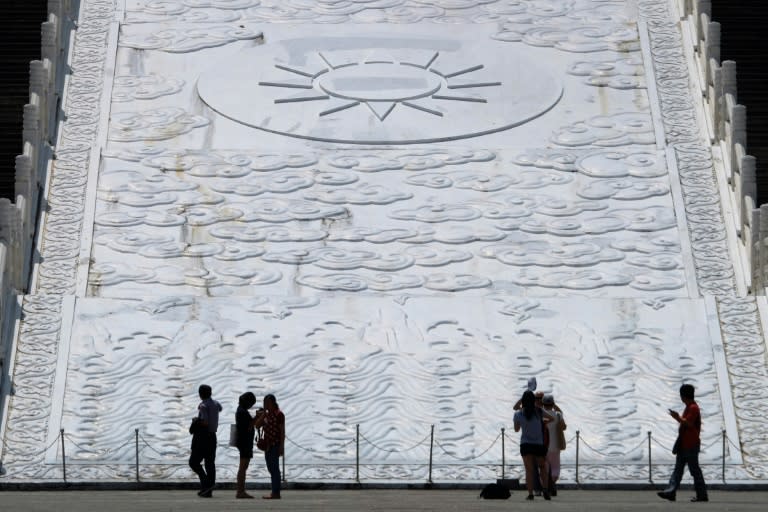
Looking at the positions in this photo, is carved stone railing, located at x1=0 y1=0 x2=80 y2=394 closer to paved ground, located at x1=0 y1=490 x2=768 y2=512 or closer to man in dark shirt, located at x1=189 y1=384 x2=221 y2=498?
paved ground, located at x1=0 y1=490 x2=768 y2=512

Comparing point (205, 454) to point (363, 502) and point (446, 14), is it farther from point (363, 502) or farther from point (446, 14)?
point (446, 14)

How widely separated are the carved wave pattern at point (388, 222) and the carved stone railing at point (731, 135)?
78cm

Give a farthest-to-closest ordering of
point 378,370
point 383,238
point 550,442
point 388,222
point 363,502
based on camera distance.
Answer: point 388,222
point 383,238
point 378,370
point 550,442
point 363,502

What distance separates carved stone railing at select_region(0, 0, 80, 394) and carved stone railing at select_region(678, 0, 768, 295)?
7946mm

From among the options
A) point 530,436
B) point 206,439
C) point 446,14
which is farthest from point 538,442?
point 446,14

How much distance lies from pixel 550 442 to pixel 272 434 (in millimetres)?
2304

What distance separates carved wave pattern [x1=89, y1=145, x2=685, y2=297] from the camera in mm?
24562

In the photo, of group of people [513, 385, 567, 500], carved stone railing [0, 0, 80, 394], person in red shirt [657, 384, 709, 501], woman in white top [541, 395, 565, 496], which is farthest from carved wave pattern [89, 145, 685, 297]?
person in red shirt [657, 384, 709, 501]

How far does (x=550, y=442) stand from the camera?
18.4m

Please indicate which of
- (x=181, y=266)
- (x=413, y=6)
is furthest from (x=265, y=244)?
(x=413, y=6)

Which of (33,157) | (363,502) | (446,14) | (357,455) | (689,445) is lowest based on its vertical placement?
(363,502)

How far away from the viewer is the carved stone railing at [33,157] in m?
23.6

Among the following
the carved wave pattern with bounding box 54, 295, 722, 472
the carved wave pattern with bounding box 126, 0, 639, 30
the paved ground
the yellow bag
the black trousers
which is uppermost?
the carved wave pattern with bounding box 126, 0, 639, 30

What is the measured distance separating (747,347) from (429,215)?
437cm
